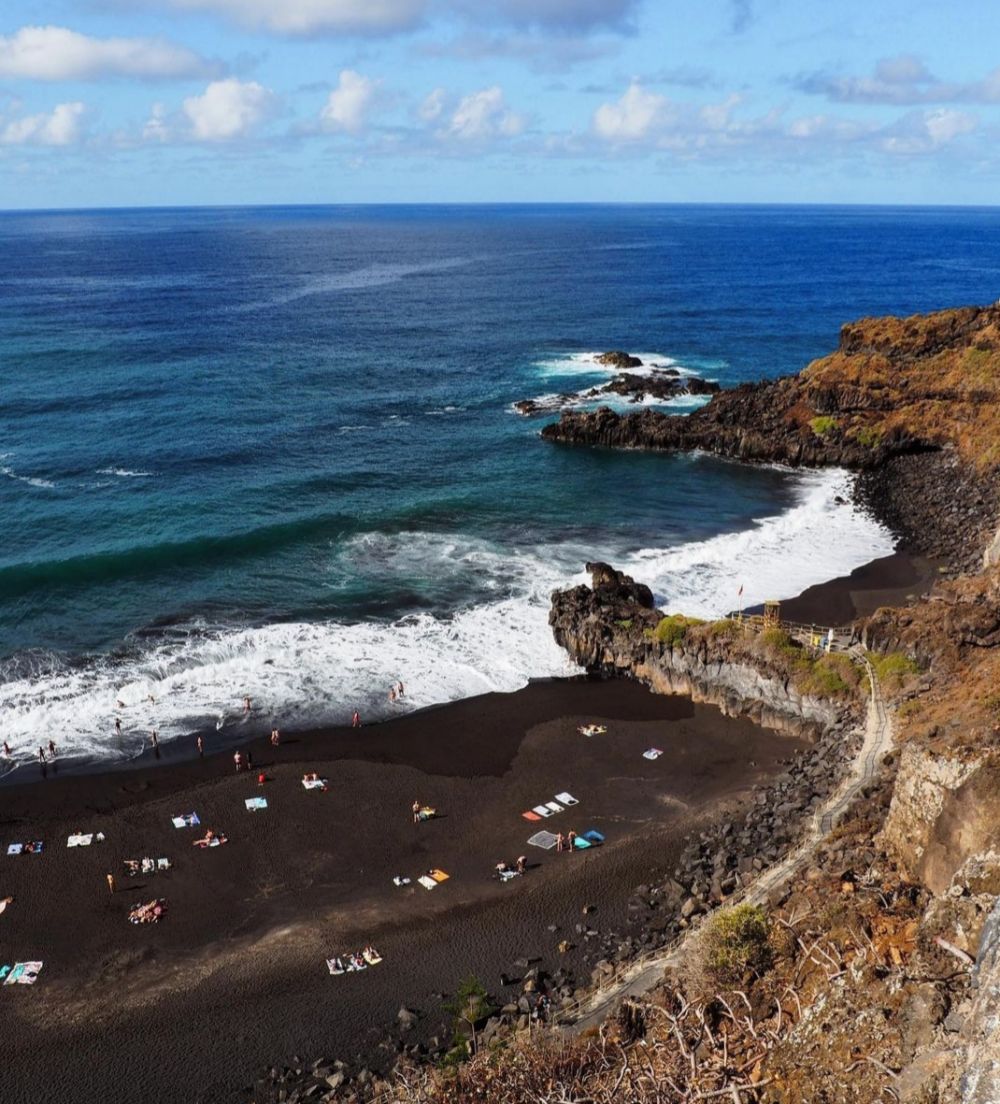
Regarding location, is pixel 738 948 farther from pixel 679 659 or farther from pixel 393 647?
pixel 393 647

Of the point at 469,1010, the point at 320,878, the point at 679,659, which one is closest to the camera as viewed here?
the point at 469,1010

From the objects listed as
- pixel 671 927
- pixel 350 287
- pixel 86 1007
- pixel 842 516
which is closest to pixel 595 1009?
pixel 671 927

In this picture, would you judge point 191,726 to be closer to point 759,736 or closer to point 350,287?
point 759,736

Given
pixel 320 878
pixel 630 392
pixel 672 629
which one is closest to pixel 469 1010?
pixel 320 878

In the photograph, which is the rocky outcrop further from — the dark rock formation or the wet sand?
the wet sand

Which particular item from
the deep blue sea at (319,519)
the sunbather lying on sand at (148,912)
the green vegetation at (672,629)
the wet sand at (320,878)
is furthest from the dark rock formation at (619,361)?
the sunbather lying on sand at (148,912)

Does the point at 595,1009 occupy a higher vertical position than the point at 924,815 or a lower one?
lower
